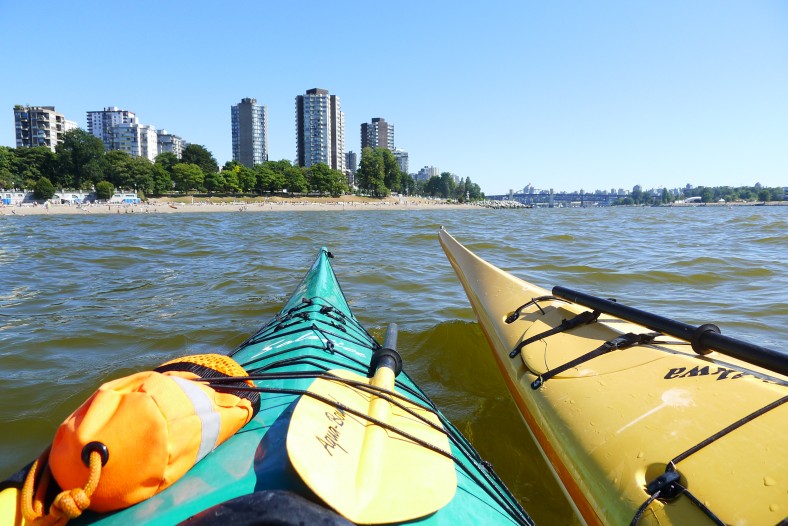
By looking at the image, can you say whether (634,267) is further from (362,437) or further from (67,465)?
(67,465)

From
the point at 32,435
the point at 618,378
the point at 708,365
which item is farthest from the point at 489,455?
the point at 32,435

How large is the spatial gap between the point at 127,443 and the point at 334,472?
20.4 inches

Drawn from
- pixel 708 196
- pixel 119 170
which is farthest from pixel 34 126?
pixel 708 196

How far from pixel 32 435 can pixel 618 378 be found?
356 cm

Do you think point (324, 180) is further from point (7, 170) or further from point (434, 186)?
point (434, 186)

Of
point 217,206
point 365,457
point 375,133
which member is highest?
point 375,133

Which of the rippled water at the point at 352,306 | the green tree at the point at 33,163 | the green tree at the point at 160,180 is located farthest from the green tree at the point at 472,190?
the rippled water at the point at 352,306

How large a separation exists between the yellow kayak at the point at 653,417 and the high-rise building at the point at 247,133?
141911 mm

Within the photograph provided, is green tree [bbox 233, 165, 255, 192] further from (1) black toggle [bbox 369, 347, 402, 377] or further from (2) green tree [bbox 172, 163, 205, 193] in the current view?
(1) black toggle [bbox 369, 347, 402, 377]

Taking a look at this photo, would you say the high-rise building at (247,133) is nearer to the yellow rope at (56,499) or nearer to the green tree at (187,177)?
the green tree at (187,177)

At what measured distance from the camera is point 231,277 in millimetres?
7871

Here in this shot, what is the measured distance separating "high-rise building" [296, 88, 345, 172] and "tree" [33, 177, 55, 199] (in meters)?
82.3

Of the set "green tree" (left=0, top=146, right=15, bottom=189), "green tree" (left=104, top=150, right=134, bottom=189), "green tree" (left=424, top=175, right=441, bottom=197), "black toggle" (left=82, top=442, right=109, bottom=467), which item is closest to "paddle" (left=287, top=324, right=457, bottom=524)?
"black toggle" (left=82, top=442, right=109, bottom=467)

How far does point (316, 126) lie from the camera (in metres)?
129
